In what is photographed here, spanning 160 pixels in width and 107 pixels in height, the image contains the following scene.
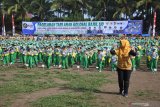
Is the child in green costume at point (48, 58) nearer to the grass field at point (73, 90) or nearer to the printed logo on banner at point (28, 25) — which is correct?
the grass field at point (73, 90)

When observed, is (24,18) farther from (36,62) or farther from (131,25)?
(36,62)

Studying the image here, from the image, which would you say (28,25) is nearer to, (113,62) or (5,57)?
(5,57)

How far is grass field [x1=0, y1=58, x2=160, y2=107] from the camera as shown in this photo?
453 inches

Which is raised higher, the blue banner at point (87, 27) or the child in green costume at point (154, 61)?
the blue banner at point (87, 27)

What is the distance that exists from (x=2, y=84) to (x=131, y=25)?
23.8 meters

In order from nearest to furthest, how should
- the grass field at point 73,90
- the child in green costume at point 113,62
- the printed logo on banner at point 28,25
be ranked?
the grass field at point 73,90, the child in green costume at point 113,62, the printed logo on banner at point 28,25

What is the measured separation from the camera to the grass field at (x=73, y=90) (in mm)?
11516

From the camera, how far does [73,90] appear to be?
13.7 meters

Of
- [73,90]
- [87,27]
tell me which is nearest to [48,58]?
[73,90]

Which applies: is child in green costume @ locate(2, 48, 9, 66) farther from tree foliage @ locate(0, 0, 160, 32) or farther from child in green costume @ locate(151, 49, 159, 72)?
tree foliage @ locate(0, 0, 160, 32)

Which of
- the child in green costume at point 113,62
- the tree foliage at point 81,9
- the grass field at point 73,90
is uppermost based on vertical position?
the tree foliage at point 81,9

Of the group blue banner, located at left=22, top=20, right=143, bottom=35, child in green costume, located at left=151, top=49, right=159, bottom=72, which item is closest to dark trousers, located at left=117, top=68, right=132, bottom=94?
child in green costume, located at left=151, top=49, right=159, bottom=72

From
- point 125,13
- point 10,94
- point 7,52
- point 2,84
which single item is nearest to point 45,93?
point 10,94

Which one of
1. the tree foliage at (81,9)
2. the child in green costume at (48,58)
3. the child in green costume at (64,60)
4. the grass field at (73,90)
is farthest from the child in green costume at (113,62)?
the tree foliage at (81,9)
